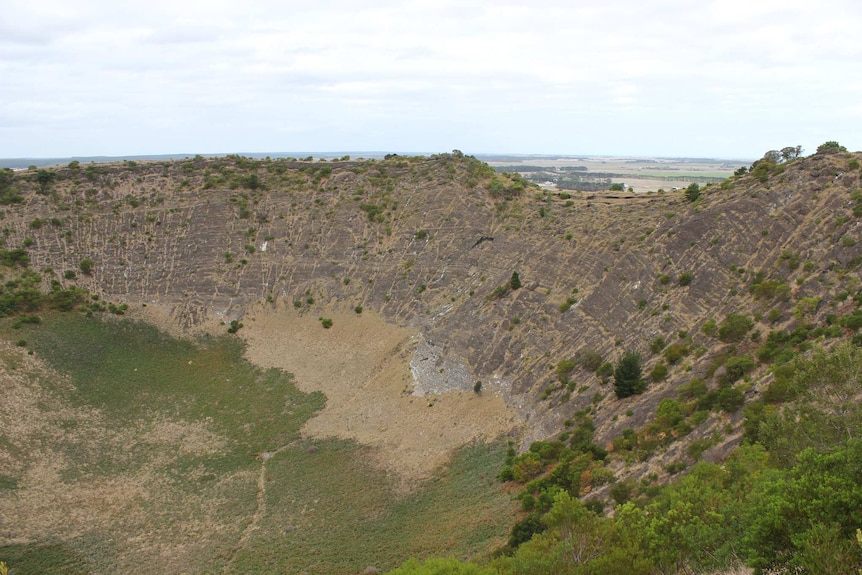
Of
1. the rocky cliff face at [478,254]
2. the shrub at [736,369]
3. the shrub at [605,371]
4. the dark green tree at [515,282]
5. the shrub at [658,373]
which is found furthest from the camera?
the dark green tree at [515,282]

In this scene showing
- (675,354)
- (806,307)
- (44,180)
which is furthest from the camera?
(44,180)

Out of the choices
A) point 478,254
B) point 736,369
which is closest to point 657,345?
point 736,369

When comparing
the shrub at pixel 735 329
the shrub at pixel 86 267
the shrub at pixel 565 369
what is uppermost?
the shrub at pixel 86 267

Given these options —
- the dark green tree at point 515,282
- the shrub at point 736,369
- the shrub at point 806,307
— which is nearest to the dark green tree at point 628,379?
the shrub at point 736,369

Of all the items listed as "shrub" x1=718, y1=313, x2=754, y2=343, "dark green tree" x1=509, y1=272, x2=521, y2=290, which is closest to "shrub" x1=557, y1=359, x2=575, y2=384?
"shrub" x1=718, y1=313, x2=754, y2=343

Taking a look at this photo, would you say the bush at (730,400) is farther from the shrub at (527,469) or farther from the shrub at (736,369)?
the shrub at (527,469)

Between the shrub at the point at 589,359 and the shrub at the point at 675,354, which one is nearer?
the shrub at the point at 675,354

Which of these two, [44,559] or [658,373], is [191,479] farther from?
[658,373]
